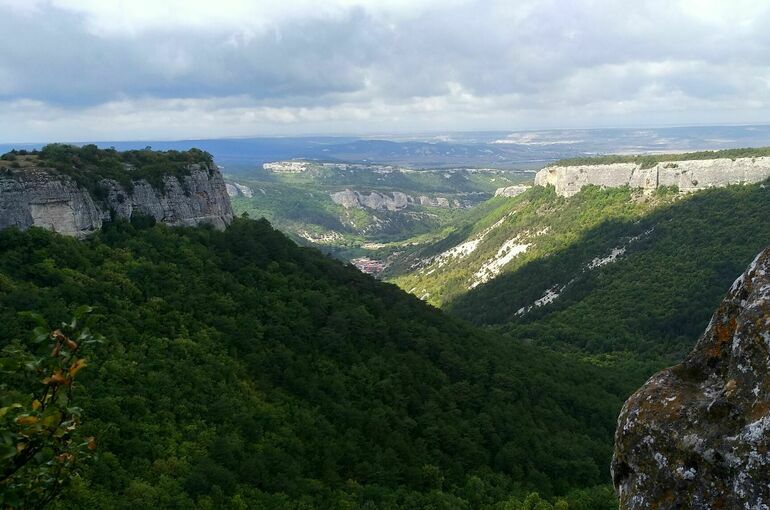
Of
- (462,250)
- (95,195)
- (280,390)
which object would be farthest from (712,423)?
(462,250)

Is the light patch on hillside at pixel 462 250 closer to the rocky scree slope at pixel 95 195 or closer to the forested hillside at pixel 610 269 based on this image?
the forested hillside at pixel 610 269

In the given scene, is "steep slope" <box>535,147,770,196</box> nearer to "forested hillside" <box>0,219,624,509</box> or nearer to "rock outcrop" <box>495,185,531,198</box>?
"rock outcrop" <box>495,185,531,198</box>

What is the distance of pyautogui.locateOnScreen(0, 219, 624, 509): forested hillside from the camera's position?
2011cm

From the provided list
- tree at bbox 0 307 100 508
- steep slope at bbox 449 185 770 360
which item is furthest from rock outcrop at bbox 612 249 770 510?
steep slope at bbox 449 185 770 360

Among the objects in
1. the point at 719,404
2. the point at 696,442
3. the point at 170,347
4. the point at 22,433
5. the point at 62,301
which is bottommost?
the point at 170,347

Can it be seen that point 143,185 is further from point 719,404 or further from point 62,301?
point 719,404

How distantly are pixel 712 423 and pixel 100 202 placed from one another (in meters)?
37.0

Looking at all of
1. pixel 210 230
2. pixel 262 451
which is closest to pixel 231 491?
pixel 262 451

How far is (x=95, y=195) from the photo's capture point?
34.8 metres

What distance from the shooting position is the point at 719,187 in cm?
9275

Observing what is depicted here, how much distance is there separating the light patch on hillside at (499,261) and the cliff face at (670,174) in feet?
66.3

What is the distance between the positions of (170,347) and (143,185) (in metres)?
16.7

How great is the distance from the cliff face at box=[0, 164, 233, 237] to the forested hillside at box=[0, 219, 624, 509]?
1.41 metres

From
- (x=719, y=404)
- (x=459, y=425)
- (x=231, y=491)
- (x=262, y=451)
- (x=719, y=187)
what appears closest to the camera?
(x=719, y=404)
